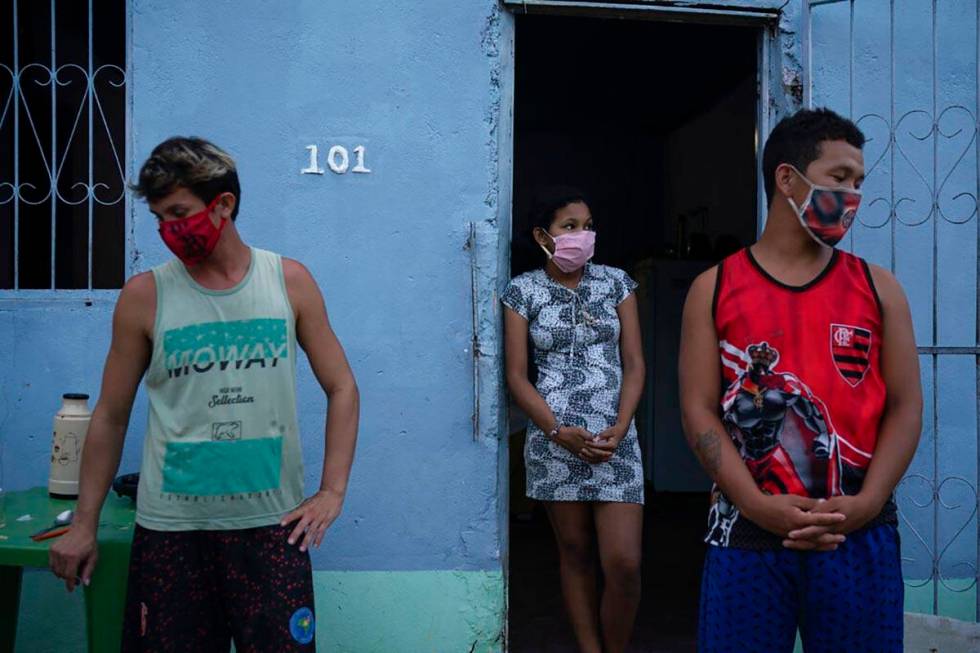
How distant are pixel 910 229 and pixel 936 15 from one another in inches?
32.6

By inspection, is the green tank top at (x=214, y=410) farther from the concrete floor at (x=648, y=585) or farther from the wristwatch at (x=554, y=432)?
the concrete floor at (x=648, y=585)

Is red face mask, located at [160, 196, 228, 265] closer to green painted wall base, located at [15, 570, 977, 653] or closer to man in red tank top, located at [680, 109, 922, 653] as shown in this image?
man in red tank top, located at [680, 109, 922, 653]

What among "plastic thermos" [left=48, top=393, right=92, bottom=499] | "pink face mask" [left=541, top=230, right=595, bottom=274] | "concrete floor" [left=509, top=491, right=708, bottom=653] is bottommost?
"concrete floor" [left=509, top=491, right=708, bottom=653]

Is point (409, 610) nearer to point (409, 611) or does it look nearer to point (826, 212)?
point (409, 611)

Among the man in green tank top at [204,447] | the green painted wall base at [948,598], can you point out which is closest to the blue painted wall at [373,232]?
the green painted wall base at [948,598]

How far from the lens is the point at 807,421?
1.91 metres

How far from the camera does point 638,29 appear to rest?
6191 millimetres

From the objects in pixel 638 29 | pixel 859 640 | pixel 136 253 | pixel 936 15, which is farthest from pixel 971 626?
pixel 638 29

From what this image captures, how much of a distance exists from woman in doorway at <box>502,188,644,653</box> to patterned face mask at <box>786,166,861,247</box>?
4.27ft

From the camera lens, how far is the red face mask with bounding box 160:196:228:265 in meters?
2.15

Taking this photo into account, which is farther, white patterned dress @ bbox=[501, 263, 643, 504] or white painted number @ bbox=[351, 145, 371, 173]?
white painted number @ bbox=[351, 145, 371, 173]

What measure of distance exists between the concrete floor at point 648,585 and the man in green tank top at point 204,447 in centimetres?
195

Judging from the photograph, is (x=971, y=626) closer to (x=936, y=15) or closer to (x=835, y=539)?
(x=835, y=539)

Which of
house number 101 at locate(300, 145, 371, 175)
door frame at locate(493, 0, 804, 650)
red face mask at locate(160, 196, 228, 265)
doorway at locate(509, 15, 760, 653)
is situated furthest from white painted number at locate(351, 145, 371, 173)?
red face mask at locate(160, 196, 228, 265)
